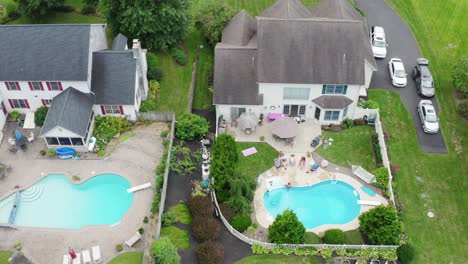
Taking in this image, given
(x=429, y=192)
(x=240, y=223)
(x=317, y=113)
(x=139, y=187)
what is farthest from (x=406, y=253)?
(x=139, y=187)

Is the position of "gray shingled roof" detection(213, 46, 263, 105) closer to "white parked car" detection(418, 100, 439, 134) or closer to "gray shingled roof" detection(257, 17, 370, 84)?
"gray shingled roof" detection(257, 17, 370, 84)

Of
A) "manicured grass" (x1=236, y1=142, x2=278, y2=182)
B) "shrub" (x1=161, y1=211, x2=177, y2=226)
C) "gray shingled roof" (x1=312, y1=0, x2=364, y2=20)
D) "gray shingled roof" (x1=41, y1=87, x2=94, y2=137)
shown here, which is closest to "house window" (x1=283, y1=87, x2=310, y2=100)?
"manicured grass" (x1=236, y1=142, x2=278, y2=182)

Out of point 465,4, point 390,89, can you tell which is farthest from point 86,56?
point 465,4

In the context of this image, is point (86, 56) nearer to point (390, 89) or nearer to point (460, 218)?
point (390, 89)

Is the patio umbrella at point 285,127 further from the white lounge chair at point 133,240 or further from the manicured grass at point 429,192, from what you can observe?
the white lounge chair at point 133,240

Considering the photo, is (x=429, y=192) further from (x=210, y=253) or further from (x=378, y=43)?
(x=210, y=253)

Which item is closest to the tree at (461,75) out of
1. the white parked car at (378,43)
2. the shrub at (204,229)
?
the white parked car at (378,43)
